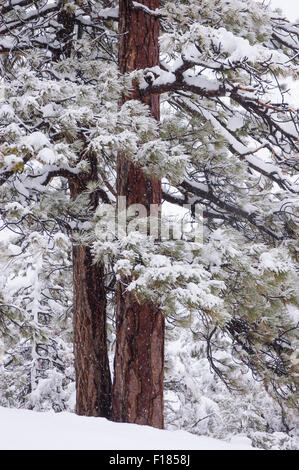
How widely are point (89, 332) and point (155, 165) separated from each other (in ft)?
7.83

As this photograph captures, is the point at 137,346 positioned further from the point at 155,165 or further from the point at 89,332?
the point at 155,165

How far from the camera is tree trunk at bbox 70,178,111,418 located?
5582 mm

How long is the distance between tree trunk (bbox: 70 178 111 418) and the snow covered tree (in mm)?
13

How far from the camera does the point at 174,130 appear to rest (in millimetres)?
5293

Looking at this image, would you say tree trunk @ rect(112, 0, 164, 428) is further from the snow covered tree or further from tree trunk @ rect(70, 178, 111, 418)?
tree trunk @ rect(70, 178, 111, 418)

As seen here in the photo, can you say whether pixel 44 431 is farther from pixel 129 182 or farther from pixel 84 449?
pixel 129 182

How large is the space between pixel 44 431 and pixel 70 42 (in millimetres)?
4923

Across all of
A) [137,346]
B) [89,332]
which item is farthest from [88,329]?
[137,346]

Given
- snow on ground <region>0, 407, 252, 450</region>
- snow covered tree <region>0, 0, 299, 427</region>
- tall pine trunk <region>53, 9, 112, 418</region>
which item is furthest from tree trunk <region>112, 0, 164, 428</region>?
snow on ground <region>0, 407, 252, 450</region>

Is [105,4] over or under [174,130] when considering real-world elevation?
over

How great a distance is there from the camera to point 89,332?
574 cm

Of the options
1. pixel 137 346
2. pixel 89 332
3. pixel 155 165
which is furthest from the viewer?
pixel 89 332

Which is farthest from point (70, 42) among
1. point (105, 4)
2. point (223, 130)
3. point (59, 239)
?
point (59, 239)
